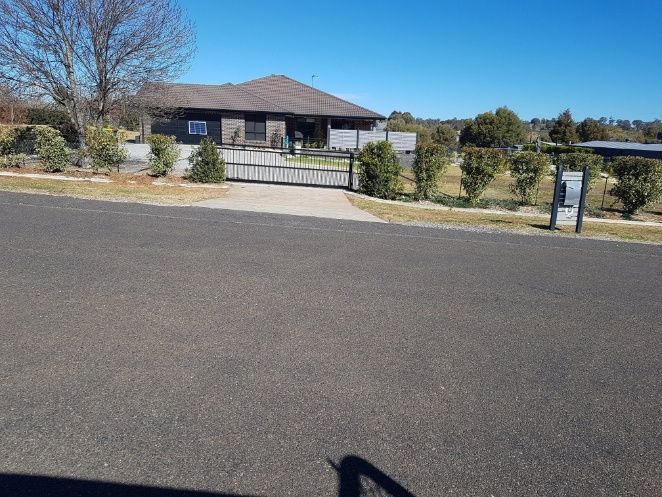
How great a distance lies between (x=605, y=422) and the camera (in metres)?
3.60

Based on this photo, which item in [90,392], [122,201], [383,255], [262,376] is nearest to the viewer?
[90,392]

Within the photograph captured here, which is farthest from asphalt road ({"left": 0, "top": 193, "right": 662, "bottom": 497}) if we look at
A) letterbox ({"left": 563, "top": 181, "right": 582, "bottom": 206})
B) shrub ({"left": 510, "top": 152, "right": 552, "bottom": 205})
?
shrub ({"left": 510, "top": 152, "right": 552, "bottom": 205})

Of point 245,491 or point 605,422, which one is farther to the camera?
point 605,422

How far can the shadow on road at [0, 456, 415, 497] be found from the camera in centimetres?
263

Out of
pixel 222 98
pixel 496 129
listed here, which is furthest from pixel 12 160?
pixel 496 129

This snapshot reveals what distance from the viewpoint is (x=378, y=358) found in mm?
4402

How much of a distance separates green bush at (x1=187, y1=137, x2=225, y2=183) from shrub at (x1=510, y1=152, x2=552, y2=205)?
9.88 m

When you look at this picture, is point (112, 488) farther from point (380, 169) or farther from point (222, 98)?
point (222, 98)

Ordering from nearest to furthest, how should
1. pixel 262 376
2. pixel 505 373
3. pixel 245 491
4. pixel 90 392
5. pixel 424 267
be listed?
pixel 245 491, pixel 90 392, pixel 262 376, pixel 505 373, pixel 424 267

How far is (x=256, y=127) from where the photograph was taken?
3834cm

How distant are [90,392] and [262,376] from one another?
1.23m

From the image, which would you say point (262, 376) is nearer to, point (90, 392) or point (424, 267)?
point (90, 392)

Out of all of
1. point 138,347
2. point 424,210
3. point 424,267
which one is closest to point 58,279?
point 138,347

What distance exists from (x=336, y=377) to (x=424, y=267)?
3.99 meters
